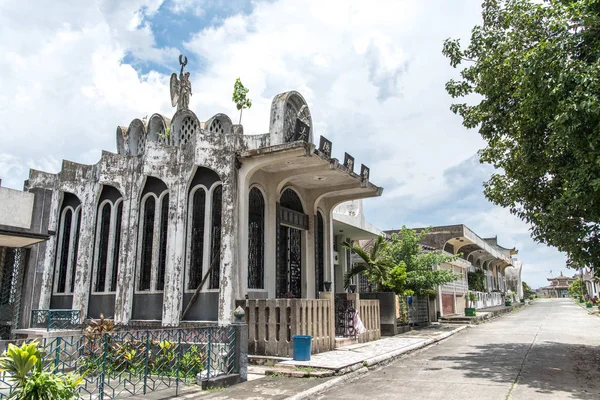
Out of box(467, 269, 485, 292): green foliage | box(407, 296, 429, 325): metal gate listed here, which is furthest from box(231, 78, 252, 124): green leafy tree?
box(467, 269, 485, 292): green foliage

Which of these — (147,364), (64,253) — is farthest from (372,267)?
(147,364)

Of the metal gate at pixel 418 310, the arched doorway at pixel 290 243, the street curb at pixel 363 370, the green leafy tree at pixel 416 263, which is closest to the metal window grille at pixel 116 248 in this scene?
the arched doorway at pixel 290 243

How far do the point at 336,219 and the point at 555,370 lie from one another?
1018 cm

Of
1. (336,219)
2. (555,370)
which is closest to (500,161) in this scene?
(555,370)

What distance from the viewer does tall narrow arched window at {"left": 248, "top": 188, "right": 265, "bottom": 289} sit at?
12977mm

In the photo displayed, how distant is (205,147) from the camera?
12531 millimetres

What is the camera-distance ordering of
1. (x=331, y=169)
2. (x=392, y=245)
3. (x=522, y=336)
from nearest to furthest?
(x=331, y=169) → (x=522, y=336) → (x=392, y=245)

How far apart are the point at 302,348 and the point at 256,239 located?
3939mm

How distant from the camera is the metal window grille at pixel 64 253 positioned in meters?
15.3

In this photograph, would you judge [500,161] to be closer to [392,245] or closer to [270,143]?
[270,143]

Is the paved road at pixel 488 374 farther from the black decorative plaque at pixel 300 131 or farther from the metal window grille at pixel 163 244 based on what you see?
the metal window grille at pixel 163 244

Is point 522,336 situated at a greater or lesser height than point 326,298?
lesser

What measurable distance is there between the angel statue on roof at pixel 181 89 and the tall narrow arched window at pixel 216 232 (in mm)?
5073

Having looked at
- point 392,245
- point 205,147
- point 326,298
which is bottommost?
point 326,298
